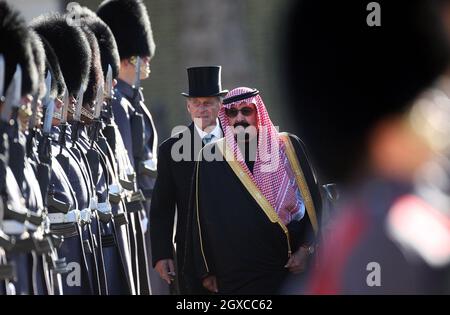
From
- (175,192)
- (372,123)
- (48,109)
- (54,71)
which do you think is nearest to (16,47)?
(48,109)

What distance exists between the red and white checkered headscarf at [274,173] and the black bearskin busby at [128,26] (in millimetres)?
3765

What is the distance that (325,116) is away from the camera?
323cm

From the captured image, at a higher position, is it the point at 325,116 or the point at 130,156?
the point at 325,116

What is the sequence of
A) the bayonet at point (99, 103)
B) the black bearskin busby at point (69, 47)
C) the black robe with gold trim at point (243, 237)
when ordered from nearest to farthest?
the black robe with gold trim at point (243, 237)
the black bearskin busby at point (69, 47)
the bayonet at point (99, 103)

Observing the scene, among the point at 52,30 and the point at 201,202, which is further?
the point at 52,30

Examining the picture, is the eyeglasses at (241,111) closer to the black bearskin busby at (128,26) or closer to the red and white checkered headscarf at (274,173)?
the red and white checkered headscarf at (274,173)

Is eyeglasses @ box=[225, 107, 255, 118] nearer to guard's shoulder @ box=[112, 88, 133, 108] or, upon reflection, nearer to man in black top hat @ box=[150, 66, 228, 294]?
man in black top hat @ box=[150, 66, 228, 294]

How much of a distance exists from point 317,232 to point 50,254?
1.51 meters

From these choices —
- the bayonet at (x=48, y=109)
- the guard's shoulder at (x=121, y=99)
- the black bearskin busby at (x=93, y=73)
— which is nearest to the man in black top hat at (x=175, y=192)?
the black bearskin busby at (x=93, y=73)

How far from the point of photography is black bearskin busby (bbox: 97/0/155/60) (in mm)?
11191

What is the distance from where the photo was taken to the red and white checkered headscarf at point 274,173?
7332mm

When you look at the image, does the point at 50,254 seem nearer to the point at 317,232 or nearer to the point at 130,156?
the point at 317,232

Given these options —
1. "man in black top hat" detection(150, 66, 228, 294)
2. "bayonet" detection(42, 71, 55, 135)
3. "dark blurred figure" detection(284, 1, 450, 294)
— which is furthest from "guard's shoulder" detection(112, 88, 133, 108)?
"dark blurred figure" detection(284, 1, 450, 294)
